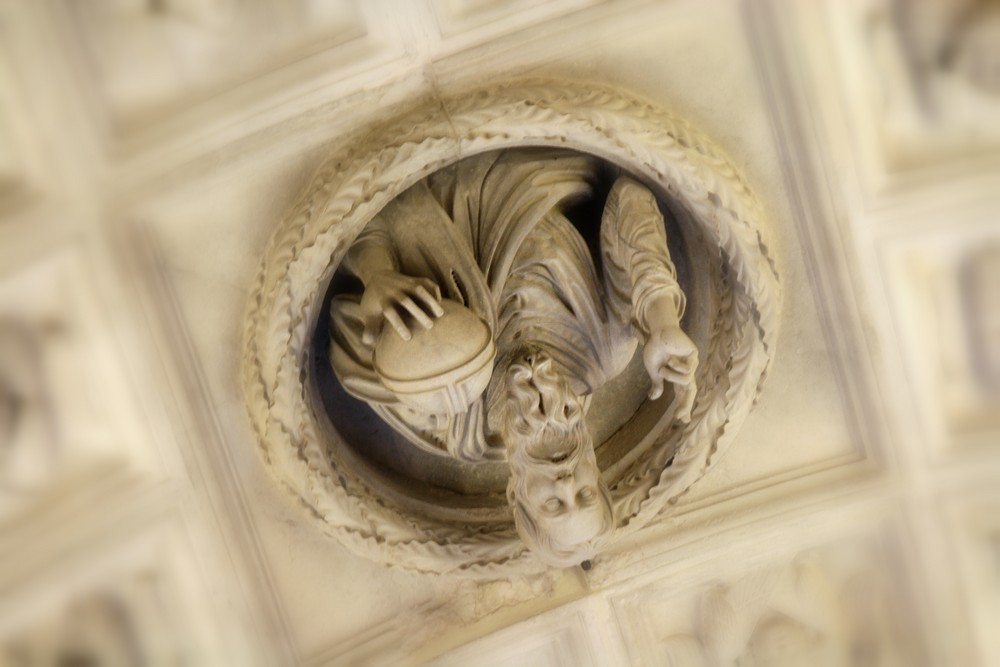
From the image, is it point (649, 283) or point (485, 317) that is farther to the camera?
point (485, 317)

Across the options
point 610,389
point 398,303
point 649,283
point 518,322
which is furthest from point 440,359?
point 610,389

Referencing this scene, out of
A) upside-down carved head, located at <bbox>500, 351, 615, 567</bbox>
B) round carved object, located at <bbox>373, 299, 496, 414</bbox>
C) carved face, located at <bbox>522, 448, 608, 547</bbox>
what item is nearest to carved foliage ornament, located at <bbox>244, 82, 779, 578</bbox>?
round carved object, located at <bbox>373, 299, 496, 414</bbox>

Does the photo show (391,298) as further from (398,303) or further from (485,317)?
(485,317)

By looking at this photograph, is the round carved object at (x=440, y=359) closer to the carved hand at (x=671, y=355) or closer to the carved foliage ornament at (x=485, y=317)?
the carved foliage ornament at (x=485, y=317)

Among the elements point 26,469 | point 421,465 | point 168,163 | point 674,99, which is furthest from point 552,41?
point 26,469

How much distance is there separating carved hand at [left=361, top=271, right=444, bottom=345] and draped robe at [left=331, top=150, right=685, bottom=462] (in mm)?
178

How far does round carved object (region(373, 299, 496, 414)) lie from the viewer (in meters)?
2.41

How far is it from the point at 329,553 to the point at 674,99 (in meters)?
1.67

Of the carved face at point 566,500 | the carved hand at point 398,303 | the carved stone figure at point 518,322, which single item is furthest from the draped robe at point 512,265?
the carved face at point 566,500

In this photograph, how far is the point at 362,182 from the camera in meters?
2.57

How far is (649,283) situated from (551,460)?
1.69ft

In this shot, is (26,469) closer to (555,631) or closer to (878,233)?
(555,631)

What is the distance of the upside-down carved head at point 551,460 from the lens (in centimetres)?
248

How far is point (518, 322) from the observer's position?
2.84m
